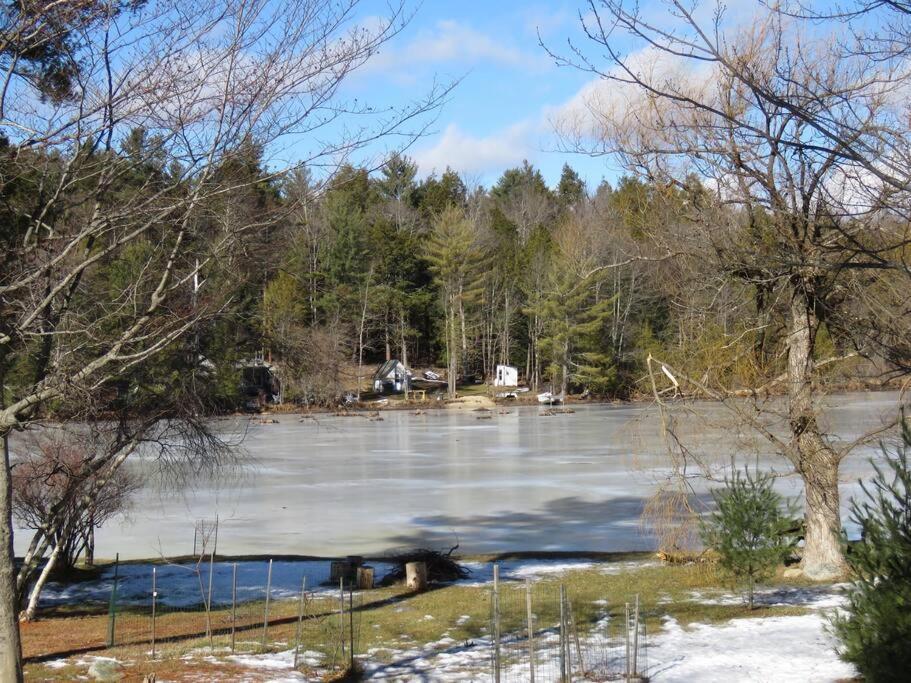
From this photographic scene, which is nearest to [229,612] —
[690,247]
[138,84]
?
[690,247]

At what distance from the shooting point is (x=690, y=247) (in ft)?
42.1

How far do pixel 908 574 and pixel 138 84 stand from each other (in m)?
5.73

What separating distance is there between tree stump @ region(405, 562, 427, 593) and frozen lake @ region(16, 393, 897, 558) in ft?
10.1

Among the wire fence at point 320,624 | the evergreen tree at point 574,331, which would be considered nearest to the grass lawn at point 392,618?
the wire fence at point 320,624

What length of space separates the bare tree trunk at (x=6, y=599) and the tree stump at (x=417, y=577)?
9.12 metres

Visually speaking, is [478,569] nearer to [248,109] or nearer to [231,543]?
[231,543]

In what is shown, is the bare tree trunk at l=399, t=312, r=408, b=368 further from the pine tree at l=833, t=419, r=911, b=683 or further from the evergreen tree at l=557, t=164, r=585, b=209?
the pine tree at l=833, t=419, r=911, b=683

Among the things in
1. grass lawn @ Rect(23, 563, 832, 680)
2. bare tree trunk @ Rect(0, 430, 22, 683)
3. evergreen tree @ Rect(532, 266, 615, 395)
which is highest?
evergreen tree @ Rect(532, 266, 615, 395)

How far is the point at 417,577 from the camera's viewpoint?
48.8 ft

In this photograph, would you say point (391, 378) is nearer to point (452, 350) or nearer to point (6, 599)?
point (452, 350)

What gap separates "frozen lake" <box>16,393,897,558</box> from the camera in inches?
711

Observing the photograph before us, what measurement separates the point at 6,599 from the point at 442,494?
706 inches

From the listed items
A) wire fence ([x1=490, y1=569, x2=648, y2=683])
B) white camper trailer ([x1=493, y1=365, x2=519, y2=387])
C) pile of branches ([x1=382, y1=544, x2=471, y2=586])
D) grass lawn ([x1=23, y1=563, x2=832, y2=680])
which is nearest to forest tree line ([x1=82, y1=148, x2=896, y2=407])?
white camper trailer ([x1=493, y1=365, x2=519, y2=387])

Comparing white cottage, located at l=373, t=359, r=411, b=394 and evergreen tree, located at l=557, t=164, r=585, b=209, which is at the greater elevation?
evergreen tree, located at l=557, t=164, r=585, b=209
